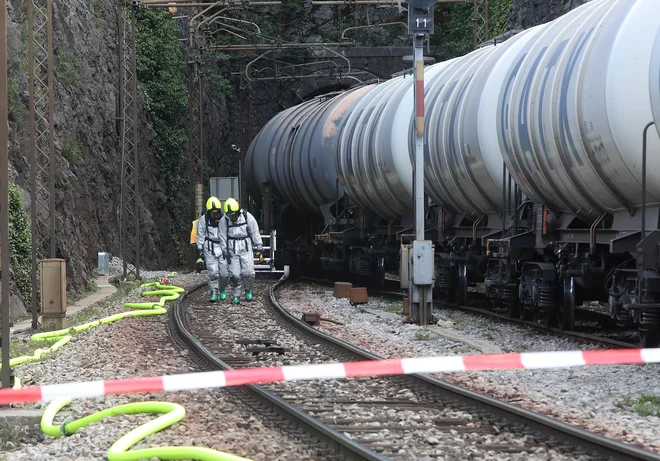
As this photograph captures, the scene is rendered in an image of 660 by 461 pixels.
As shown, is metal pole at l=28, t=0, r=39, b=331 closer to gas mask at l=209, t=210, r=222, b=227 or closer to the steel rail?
gas mask at l=209, t=210, r=222, b=227

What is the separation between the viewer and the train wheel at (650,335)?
407 inches

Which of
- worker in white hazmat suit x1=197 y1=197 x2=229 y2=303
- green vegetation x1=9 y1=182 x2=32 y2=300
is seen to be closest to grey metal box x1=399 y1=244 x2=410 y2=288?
worker in white hazmat suit x1=197 y1=197 x2=229 y2=303

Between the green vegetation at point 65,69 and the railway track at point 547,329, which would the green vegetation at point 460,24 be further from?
the railway track at point 547,329

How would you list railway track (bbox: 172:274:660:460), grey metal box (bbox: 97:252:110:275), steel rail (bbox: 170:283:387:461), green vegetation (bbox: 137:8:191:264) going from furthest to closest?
green vegetation (bbox: 137:8:191:264) → grey metal box (bbox: 97:252:110:275) → railway track (bbox: 172:274:660:460) → steel rail (bbox: 170:283:387:461)

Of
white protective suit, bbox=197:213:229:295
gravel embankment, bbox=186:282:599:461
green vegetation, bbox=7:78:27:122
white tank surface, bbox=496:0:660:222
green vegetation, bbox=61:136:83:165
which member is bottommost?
gravel embankment, bbox=186:282:599:461

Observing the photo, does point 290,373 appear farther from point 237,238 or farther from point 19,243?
point 19,243

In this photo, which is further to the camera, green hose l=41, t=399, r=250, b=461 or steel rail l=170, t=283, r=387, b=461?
steel rail l=170, t=283, r=387, b=461

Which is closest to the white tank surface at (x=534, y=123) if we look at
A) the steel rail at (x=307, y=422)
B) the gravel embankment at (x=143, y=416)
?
the steel rail at (x=307, y=422)

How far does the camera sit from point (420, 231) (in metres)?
15.6

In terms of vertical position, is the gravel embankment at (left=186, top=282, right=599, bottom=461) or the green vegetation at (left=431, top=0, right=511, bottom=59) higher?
the green vegetation at (left=431, top=0, right=511, bottom=59)

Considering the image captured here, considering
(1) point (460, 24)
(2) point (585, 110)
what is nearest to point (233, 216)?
(2) point (585, 110)

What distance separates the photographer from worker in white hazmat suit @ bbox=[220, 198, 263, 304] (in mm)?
18703

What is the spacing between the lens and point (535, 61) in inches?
506

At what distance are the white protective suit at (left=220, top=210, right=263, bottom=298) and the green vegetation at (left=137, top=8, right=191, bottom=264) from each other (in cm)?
2337
